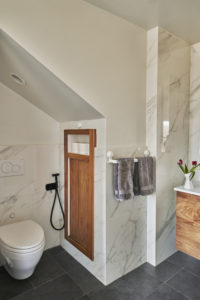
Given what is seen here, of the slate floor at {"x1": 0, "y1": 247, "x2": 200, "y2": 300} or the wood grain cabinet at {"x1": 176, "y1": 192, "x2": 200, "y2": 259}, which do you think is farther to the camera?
the wood grain cabinet at {"x1": 176, "y1": 192, "x2": 200, "y2": 259}

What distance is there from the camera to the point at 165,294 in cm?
193

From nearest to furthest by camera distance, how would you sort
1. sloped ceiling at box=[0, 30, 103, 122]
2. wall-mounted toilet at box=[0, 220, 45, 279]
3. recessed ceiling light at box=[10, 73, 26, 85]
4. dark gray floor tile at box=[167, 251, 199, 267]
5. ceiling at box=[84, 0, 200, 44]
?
1. sloped ceiling at box=[0, 30, 103, 122]
2. ceiling at box=[84, 0, 200, 44]
3. wall-mounted toilet at box=[0, 220, 45, 279]
4. recessed ceiling light at box=[10, 73, 26, 85]
5. dark gray floor tile at box=[167, 251, 199, 267]

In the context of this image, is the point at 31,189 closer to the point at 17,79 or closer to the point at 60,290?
the point at 60,290

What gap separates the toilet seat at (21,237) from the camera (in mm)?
1867

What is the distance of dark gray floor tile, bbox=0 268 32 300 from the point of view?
1.92 m

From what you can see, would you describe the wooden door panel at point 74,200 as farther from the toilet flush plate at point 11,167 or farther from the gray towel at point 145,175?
the gray towel at point 145,175

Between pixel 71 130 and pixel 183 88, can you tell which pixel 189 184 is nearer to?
pixel 183 88

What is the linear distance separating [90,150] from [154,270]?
4.83 ft

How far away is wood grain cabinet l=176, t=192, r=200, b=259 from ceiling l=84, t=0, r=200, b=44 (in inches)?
67.8

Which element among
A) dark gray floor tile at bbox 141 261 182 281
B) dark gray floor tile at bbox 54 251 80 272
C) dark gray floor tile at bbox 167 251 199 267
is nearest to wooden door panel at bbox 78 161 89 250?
dark gray floor tile at bbox 54 251 80 272

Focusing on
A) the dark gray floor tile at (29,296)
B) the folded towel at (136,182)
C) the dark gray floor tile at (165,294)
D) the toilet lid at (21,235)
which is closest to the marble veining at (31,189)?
the toilet lid at (21,235)

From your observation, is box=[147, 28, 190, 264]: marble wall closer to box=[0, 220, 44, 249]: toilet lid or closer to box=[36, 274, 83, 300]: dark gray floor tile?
box=[36, 274, 83, 300]: dark gray floor tile

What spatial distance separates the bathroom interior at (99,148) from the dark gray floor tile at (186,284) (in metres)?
0.01

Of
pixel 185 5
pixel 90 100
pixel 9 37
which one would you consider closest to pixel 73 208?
pixel 90 100
